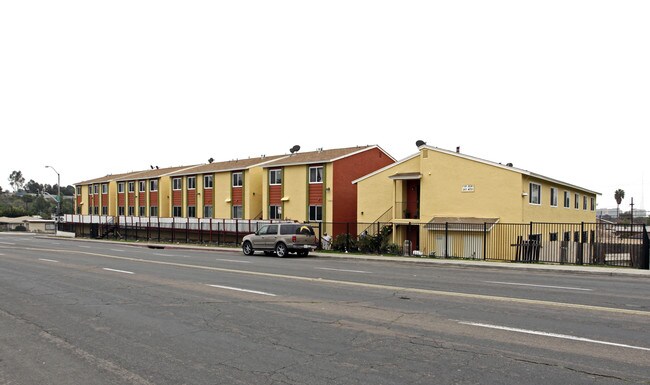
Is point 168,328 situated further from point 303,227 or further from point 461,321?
point 303,227

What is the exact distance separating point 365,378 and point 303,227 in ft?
68.1

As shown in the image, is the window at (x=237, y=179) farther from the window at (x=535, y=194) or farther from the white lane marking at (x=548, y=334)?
the white lane marking at (x=548, y=334)

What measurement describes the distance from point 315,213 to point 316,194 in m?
1.56

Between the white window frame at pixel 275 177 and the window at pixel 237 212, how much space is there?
4.86 meters

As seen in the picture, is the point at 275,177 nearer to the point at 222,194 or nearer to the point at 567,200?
the point at 222,194

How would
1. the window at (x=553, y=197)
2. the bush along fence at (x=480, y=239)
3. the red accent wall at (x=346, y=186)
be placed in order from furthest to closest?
the red accent wall at (x=346, y=186) < the window at (x=553, y=197) < the bush along fence at (x=480, y=239)

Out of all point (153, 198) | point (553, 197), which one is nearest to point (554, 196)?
point (553, 197)

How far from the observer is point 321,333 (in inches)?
288

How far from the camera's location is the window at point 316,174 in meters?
39.4

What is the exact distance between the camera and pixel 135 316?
8.66 meters

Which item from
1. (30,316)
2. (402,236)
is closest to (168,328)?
(30,316)

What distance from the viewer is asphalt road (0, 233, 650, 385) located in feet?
17.9

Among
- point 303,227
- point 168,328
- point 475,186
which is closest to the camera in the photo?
point 168,328

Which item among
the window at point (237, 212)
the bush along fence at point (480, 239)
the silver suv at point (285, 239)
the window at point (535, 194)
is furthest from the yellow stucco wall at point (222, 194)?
the window at point (535, 194)
